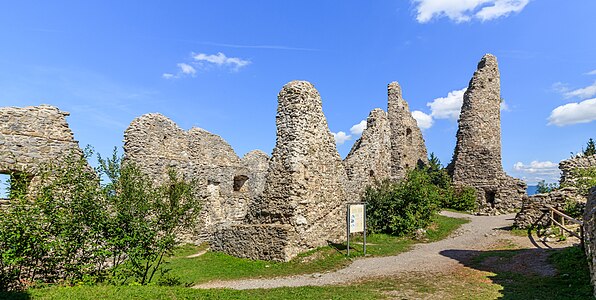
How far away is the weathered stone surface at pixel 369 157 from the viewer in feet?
67.2

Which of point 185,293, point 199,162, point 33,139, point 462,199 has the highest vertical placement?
point 199,162

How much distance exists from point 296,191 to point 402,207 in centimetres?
671

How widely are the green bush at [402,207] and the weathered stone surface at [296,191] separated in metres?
3.49

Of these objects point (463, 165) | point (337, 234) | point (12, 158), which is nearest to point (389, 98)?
point (463, 165)

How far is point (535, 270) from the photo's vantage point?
35.3 feet

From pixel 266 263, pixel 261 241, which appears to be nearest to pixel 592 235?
pixel 266 263

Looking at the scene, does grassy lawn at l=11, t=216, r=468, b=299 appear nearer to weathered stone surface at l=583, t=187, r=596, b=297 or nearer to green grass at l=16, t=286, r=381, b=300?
green grass at l=16, t=286, r=381, b=300

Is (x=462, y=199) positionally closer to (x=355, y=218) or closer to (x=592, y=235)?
(x=355, y=218)

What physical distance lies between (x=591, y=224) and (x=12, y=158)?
13742 mm

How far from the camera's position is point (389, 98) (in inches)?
1153

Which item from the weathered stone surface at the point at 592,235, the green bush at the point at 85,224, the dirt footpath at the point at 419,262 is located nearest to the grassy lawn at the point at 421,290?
the weathered stone surface at the point at 592,235

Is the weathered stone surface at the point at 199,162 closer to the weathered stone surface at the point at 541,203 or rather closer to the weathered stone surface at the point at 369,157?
the weathered stone surface at the point at 369,157

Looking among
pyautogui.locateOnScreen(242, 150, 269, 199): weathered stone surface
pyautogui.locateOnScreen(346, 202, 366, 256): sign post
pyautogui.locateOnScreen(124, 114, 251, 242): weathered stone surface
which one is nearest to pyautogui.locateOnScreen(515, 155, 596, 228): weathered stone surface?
pyautogui.locateOnScreen(346, 202, 366, 256): sign post

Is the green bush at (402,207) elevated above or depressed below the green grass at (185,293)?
above
